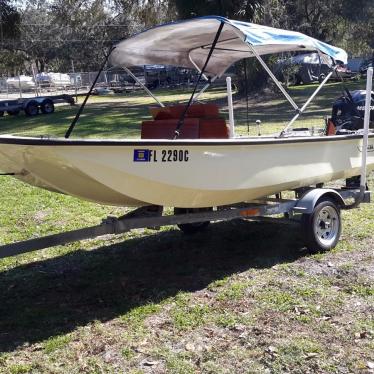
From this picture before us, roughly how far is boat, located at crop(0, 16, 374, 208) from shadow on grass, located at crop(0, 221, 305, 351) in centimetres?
76

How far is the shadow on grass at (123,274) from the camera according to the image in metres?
5.35

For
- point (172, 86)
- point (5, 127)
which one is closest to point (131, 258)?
point (5, 127)

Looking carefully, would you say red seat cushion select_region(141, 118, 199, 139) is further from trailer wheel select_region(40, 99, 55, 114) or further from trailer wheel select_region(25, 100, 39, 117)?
trailer wheel select_region(40, 99, 55, 114)

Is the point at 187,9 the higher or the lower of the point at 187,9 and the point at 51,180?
the higher

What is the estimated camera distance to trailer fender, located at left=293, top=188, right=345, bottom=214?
22.0 feet

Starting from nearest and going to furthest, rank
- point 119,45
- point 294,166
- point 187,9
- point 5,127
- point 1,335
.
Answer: point 1,335 → point 294,166 → point 119,45 → point 5,127 → point 187,9

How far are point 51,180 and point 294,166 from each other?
8.59ft

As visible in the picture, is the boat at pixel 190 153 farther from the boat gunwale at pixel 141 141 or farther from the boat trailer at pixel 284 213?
the boat trailer at pixel 284 213

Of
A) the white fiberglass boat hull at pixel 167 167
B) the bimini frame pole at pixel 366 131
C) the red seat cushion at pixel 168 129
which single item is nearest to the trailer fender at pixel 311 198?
the white fiberglass boat hull at pixel 167 167

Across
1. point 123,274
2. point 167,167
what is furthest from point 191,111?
point 123,274

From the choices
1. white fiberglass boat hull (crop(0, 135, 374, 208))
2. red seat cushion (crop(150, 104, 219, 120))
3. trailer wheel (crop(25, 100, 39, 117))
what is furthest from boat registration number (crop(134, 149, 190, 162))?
trailer wheel (crop(25, 100, 39, 117))

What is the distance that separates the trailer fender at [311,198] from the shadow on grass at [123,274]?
0.50m

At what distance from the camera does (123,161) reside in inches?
205

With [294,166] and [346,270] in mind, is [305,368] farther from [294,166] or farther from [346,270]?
[294,166]
